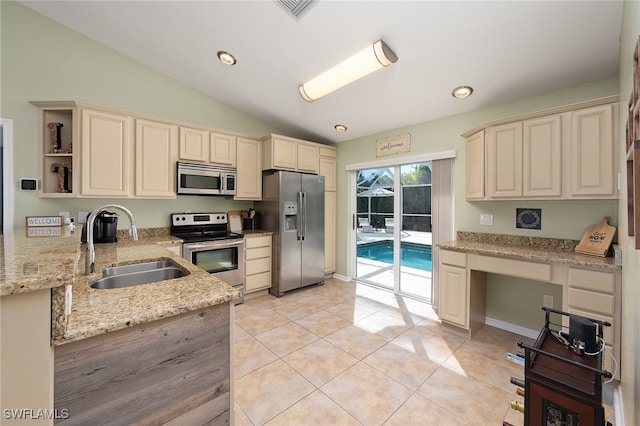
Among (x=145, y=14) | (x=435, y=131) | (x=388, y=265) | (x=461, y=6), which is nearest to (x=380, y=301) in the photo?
(x=388, y=265)

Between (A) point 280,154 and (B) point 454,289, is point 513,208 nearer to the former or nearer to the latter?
(B) point 454,289

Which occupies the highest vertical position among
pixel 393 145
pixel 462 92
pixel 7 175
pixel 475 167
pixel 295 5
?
pixel 295 5

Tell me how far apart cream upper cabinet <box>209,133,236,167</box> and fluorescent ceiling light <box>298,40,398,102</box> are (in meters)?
1.27

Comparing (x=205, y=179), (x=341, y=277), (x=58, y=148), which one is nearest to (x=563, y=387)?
(x=341, y=277)

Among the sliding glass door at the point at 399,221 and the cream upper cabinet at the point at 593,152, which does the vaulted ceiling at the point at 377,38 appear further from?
the sliding glass door at the point at 399,221

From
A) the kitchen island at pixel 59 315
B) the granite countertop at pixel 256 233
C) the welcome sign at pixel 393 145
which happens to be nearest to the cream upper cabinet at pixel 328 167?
the welcome sign at pixel 393 145

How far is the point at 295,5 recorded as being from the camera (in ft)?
6.83

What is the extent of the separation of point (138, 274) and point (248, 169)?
7.76 ft

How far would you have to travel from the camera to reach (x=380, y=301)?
11.7 feet

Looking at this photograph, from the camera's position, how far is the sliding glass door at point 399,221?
365 centimetres

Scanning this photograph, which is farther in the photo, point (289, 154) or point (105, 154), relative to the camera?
point (289, 154)

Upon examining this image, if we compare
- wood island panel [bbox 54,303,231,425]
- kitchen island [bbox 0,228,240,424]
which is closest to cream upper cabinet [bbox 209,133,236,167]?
kitchen island [bbox 0,228,240,424]

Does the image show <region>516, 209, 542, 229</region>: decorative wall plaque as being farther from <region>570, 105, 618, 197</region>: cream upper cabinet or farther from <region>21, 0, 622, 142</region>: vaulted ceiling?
<region>21, 0, 622, 142</region>: vaulted ceiling

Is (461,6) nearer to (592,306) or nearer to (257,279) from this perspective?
(592,306)
